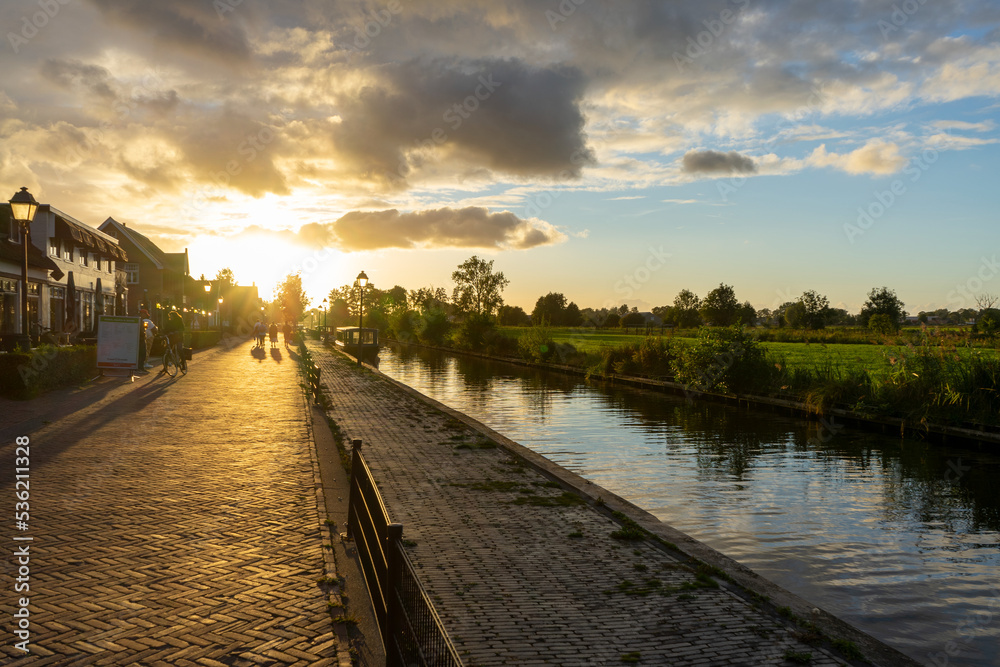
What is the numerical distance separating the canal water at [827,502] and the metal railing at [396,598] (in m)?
4.06

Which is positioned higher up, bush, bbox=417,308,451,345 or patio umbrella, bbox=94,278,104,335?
patio umbrella, bbox=94,278,104,335

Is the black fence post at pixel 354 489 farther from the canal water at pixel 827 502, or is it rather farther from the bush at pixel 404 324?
the bush at pixel 404 324

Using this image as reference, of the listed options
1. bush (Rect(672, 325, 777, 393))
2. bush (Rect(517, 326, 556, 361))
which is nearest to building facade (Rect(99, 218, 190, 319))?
Result: bush (Rect(517, 326, 556, 361))

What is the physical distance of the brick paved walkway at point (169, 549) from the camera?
425 centimetres

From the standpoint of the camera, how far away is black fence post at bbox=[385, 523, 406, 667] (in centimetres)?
376

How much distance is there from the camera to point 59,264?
109ft

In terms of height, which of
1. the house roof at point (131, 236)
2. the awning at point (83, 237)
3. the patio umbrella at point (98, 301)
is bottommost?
the patio umbrella at point (98, 301)

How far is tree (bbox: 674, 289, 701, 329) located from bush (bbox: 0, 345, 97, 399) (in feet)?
239

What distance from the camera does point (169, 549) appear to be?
6008 millimetres

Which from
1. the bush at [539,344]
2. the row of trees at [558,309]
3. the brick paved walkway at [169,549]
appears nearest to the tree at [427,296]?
the row of trees at [558,309]

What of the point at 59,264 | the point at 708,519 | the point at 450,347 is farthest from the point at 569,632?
the point at 450,347

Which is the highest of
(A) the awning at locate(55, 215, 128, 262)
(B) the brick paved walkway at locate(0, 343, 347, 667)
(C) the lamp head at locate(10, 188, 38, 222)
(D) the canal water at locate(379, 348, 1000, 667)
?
(A) the awning at locate(55, 215, 128, 262)

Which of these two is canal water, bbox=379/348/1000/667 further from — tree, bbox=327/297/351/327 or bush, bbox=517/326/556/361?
tree, bbox=327/297/351/327

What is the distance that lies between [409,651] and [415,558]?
2669mm
